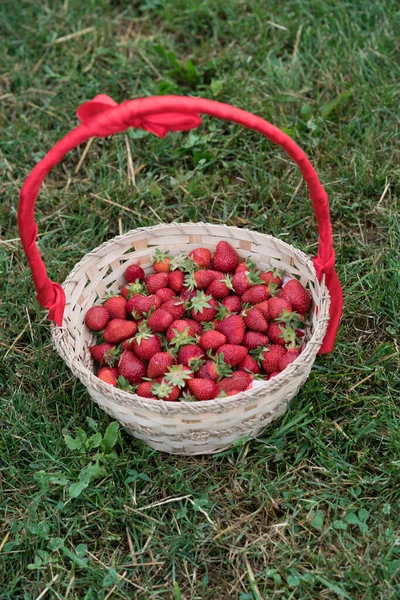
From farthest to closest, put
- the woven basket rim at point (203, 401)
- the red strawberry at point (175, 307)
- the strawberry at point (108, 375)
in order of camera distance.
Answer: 1. the red strawberry at point (175, 307)
2. the strawberry at point (108, 375)
3. the woven basket rim at point (203, 401)

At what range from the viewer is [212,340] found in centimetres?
200

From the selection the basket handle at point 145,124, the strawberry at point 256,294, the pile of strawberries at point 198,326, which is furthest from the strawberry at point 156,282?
the basket handle at point 145,124

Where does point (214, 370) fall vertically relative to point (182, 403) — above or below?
below

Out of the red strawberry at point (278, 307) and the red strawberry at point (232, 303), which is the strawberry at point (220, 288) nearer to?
the red strawberry at point (232, 303)

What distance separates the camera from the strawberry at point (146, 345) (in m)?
2.01

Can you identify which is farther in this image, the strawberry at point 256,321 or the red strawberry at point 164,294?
the red strawberry at point 164,294

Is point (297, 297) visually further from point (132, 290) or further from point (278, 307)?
point (132, 290)

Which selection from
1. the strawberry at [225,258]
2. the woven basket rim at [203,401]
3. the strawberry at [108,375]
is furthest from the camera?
the strawberry at [225,258]

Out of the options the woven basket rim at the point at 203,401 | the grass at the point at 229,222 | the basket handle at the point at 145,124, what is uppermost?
the basket handle at the point at 145,124

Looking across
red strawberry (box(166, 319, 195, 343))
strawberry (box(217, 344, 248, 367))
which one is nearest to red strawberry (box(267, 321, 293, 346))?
strawberry (box(217, 344, 248, 367))

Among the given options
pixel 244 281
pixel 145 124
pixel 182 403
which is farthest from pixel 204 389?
pixel 145 124

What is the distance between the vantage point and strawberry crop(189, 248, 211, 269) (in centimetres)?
222

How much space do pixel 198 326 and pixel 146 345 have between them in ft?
0.56

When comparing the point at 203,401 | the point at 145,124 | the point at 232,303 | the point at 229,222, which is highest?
the point at 145,124
